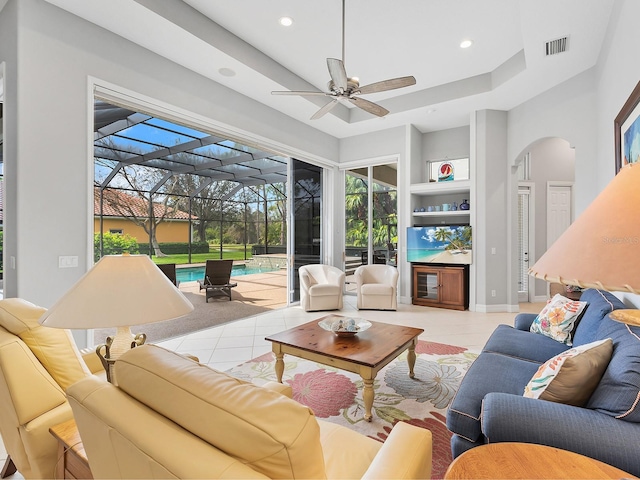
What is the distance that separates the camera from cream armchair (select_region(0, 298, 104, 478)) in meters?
1.21

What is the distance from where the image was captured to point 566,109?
4367 mm

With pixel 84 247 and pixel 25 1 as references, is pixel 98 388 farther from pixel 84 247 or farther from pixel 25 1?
pixel 25 1

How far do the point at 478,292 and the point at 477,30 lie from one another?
3.74m

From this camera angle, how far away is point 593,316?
7.15ft

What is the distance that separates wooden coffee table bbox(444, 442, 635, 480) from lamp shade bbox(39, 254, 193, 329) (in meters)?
1.14

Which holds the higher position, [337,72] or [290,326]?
[337,72]

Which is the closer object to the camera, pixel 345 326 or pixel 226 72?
pixel 345 326

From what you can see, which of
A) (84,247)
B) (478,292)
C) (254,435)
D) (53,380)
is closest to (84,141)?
(84,247)

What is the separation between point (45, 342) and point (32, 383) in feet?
0.53

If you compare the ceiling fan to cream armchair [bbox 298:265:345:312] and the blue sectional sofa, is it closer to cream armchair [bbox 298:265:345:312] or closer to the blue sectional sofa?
the blue sectional sofa

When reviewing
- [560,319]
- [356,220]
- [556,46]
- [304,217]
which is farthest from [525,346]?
[356,220]

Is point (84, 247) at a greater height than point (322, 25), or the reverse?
point (322, 25)

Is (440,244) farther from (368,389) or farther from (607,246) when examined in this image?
(607,246)

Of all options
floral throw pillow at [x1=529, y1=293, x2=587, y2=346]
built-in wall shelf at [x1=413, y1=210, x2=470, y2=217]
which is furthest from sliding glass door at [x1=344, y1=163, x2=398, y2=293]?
floral throw pillow at [x1=529, y1=293, x2=587, y2=346]
